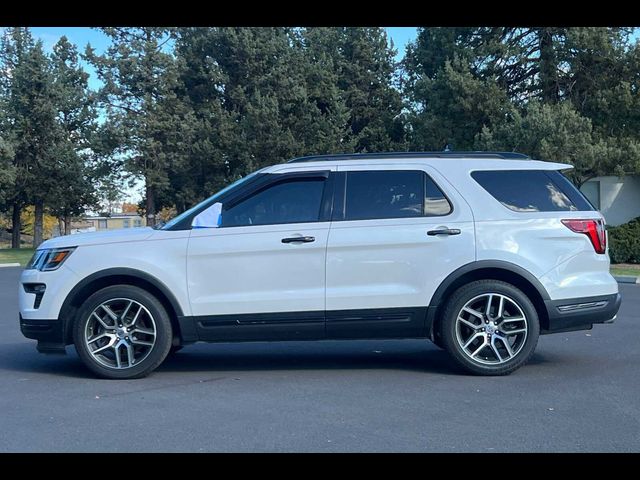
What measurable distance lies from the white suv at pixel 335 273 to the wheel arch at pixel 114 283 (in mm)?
13

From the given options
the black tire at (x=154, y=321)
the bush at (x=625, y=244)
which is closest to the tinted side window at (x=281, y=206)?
the black tire at (x=154, y=321)

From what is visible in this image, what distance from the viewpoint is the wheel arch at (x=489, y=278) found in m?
7.17

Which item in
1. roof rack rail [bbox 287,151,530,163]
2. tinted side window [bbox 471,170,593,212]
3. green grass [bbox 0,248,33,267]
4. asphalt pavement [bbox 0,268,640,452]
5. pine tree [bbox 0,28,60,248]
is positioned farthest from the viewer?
pine tree [bbox 0,28,60,248]

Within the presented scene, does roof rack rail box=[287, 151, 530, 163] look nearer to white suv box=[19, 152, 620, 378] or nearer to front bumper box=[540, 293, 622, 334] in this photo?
white suv box=[19, 152, 620, 378]

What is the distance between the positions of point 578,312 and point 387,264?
184cm

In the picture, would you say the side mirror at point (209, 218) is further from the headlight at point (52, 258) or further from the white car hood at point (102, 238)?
the headlight at point (52, 258)

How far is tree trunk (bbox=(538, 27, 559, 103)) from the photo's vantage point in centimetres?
2680

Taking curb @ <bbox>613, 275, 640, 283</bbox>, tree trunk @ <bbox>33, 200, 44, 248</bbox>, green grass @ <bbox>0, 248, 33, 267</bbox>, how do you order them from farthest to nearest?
tree trunk @ <bbox>33, 200, 44, 248</bbox>
green grass @ <bbox>0, 248, 33, 267</bbox>
curb @ <bbox>613, 275, 640, 283</bbox>

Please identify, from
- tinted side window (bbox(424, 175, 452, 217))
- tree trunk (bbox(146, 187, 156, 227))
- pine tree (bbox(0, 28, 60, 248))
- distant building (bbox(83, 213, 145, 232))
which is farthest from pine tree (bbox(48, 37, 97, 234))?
tinted side window (bbox(424, 175, 452, 217))

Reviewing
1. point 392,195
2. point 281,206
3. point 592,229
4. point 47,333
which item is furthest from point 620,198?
point 47,333

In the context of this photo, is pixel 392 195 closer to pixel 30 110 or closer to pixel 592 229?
pixel 592 229

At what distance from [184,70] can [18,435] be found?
130 feet

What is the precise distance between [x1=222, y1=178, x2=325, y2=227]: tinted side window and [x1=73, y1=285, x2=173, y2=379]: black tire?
3.22 feet
